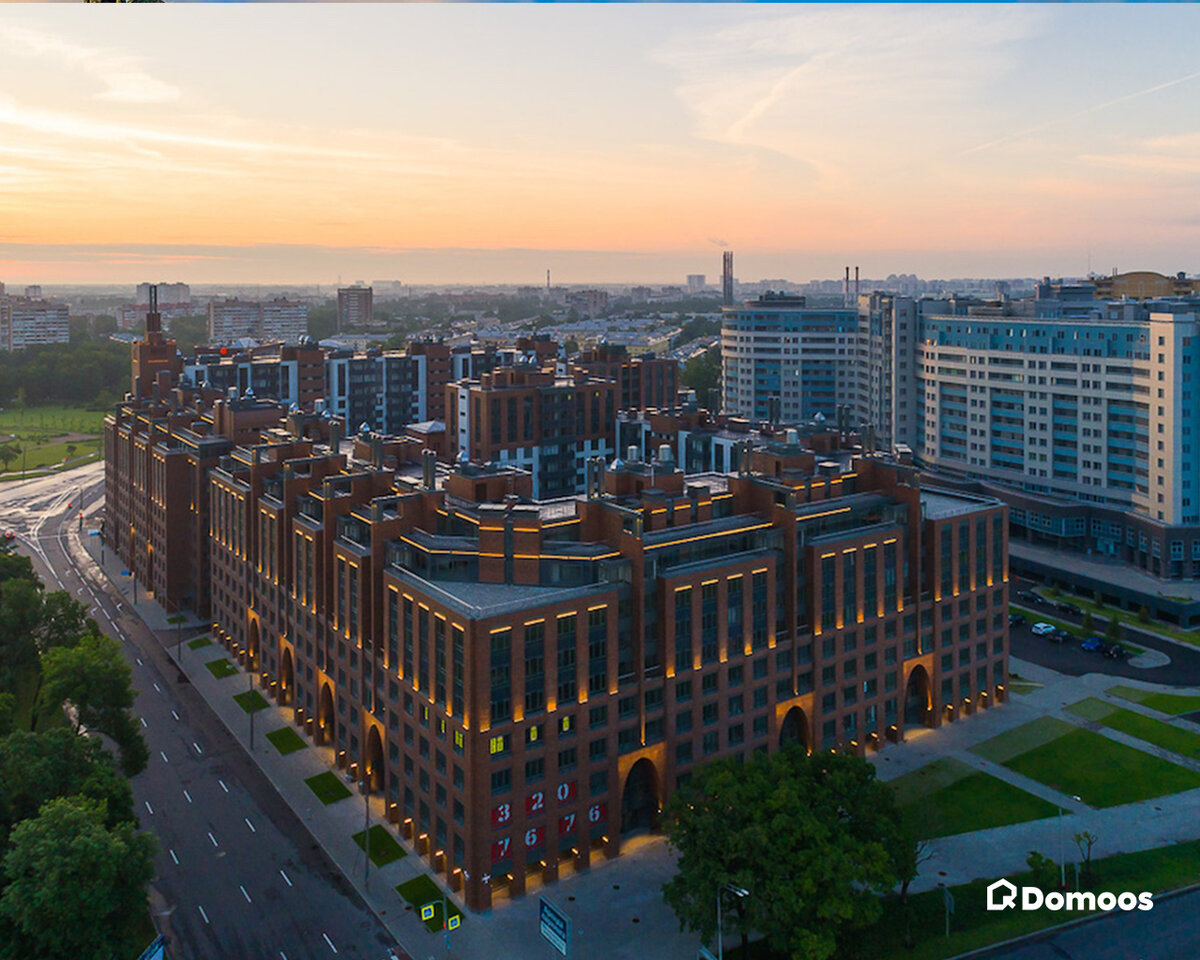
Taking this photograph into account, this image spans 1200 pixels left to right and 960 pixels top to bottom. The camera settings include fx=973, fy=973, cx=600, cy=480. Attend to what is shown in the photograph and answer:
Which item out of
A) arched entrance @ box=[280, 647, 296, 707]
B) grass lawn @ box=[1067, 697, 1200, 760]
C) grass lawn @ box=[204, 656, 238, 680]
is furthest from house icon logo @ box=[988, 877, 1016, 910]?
grass lawn @ box=[204, 656, 238, 680]

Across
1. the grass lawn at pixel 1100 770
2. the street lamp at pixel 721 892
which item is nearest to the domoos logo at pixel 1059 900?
the grass lawn at pixel 1100 770

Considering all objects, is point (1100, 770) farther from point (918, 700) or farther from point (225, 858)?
point (225, 858)

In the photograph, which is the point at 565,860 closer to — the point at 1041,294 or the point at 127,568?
the point at 127,568

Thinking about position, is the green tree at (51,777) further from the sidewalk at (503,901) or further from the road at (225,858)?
the sidewalk at (503,901)

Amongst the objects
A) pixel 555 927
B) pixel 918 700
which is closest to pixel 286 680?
pixel 555 927

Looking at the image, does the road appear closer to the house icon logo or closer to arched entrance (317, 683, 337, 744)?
arched entrance (317, 683, 337, 744)

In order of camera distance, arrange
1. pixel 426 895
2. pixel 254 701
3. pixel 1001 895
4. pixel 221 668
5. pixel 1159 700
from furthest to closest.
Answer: pixel 221 668, pixel 254 701, pixel 1159 700, pixel 426 895, pixel 1001 895

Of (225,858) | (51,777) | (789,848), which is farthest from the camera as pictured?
(225,858)
